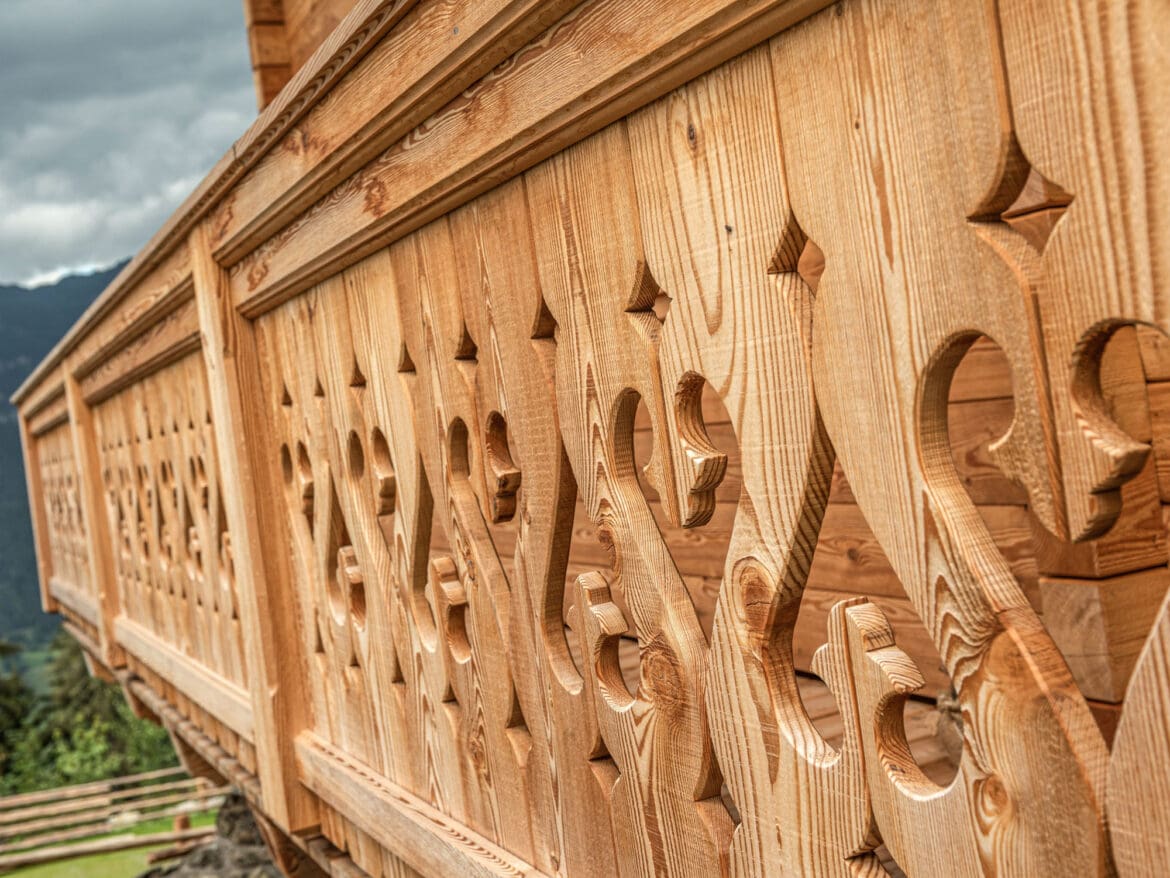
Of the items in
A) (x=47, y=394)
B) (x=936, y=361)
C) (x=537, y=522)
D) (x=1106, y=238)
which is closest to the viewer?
(x=1106, y=238)

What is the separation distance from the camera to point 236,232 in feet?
8.00

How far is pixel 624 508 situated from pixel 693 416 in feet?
0.60

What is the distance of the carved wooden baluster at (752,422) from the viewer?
38.9 inches

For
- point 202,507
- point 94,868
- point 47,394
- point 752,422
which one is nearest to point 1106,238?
point 752,422

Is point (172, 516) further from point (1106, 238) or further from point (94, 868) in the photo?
point (94, 868)

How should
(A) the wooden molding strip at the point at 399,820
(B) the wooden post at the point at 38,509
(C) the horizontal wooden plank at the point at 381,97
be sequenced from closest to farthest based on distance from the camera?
(C) the horizontal wooden plank at the point at 381,97 → (A) the wooden molding strip at the point at 399,820 → (B) the wooden post at the point at 38,509

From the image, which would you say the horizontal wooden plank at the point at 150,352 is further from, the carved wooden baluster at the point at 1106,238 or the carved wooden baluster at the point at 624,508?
the carved wooden baluster at the point at 1106,238

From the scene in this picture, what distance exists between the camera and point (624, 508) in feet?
4.18

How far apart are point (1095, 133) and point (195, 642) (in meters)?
3.68

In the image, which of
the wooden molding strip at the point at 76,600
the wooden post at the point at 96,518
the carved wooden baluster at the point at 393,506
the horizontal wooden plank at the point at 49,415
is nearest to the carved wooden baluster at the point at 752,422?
the carved wooden baluster at the point at 393,506

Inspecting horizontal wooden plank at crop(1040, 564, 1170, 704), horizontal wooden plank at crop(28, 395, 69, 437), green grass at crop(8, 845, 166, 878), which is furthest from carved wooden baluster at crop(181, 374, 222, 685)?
green grass at crop(8, 845, 166, 878)

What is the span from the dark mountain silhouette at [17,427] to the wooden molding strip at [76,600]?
Result: 60.6 metres

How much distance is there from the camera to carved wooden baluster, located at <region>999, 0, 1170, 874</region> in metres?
0.65

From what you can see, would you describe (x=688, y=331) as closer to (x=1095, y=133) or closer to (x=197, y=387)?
(x=1095, y=133)
